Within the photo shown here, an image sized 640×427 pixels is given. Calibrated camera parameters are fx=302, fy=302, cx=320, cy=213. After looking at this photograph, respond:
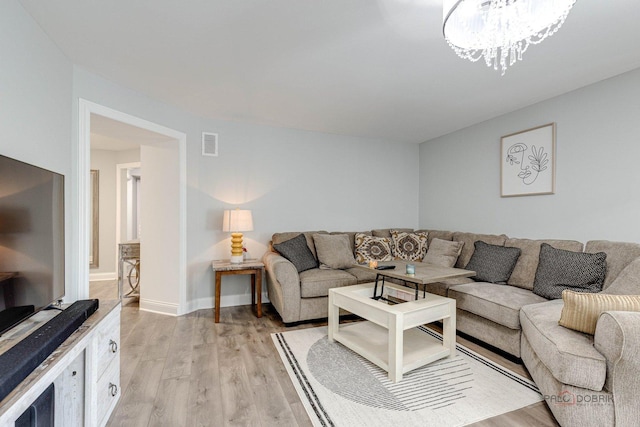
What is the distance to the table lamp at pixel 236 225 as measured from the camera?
3480 mm

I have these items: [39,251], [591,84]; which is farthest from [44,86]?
[591,84]

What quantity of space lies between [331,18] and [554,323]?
2298mm

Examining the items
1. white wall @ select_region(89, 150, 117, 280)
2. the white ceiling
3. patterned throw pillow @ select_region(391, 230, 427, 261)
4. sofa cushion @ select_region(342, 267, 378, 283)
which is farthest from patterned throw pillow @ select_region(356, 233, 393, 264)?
white wall @ select_region(89, 150, 117, 280)

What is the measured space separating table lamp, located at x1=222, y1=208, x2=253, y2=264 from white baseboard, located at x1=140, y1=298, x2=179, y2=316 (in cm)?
86

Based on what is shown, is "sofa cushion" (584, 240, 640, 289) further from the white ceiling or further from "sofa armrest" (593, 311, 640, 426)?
the white ceiling

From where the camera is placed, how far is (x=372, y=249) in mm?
3928

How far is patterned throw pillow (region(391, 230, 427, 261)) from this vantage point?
401cm

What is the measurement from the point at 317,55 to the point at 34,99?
1.79 meters

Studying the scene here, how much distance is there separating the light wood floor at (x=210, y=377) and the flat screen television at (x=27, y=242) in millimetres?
833

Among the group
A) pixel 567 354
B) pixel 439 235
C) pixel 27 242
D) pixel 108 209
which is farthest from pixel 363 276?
pixel 108 209

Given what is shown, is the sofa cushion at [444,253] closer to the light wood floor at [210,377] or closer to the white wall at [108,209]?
the light wood floor at [210,377]


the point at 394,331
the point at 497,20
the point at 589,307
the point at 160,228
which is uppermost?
the point at 497,20

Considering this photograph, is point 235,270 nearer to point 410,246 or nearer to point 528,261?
point 410,246

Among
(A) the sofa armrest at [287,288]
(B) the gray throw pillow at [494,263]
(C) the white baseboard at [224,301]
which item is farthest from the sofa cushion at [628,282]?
(C) the white baseboard at [224,301]
